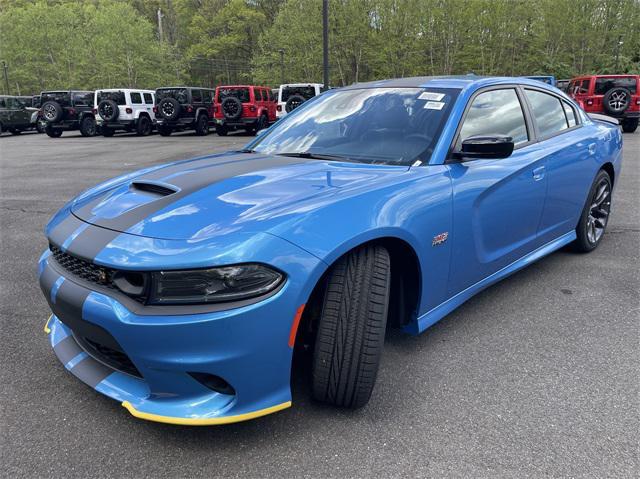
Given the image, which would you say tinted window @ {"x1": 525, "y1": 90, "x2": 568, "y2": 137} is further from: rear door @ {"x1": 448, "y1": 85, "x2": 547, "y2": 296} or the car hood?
the car hood

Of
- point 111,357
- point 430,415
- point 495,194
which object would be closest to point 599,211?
point 495,194

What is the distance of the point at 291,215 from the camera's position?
1.88m

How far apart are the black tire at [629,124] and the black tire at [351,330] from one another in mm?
17923

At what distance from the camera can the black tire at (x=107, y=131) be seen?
2112cm

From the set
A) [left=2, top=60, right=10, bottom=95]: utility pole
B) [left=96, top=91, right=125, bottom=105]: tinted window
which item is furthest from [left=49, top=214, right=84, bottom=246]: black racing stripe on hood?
[left=2, top=60, right=10, bottom=95]: utility pole

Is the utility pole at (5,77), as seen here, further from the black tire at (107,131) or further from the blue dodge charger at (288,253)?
the blue dodge charger at (288,253)

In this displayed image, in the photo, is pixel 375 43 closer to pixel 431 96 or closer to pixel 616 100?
pixel 616 100

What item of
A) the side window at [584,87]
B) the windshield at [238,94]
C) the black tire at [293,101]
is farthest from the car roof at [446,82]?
the black tire at [293,101]

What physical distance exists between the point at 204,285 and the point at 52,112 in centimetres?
2373

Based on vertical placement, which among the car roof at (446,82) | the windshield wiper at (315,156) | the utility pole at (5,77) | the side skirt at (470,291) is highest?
the utility pole at (5,77)

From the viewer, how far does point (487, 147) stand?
96.4 inches

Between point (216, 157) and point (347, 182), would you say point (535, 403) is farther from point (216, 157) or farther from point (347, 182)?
point (216, 157)

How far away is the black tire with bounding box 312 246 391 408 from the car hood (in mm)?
317

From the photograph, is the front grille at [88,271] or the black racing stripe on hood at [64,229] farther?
the black racing stripe on hood at [64,229]
